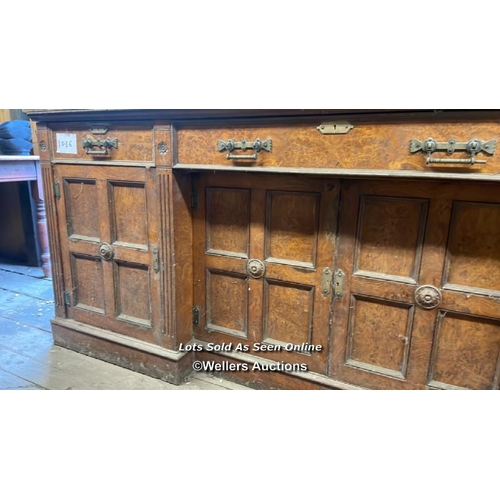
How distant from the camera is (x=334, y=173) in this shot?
121cm

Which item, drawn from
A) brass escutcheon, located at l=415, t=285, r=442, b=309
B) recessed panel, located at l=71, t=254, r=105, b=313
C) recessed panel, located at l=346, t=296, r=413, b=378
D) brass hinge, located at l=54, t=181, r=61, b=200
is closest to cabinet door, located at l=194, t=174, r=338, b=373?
recessed panel, located at l=346, t=296, r=413, b=378

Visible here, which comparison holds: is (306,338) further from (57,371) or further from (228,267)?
(57,371)

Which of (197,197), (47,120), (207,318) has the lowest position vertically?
(207,318)

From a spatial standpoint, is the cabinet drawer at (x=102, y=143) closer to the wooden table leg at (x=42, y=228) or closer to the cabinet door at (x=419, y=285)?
the cabinet door at (x=419, y=285)

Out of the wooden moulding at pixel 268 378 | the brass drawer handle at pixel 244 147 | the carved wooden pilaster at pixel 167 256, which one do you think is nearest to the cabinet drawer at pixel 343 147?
the brass drawer handle at pixel 244 147

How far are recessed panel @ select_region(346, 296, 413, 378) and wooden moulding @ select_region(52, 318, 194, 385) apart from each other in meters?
0.78

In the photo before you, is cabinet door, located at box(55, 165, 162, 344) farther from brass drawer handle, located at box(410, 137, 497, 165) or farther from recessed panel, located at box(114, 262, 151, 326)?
brass drawer handle, located at box(410, 137, 497, 165)

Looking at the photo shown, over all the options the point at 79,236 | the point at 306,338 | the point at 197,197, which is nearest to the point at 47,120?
the point at 79,236

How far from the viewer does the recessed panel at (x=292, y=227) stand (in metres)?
1.44

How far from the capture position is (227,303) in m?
1.69

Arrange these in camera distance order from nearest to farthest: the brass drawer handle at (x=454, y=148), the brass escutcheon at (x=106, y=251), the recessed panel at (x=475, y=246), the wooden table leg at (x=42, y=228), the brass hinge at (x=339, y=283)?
the brass drawer handle at (x=454, y=148)
the recessed panel at (x=475, y=246)
the brass hinge at (x=339, y=283)
the brass escutcheon at (x=106, y=251)
the wooden table leg at (x=42, y=228)
